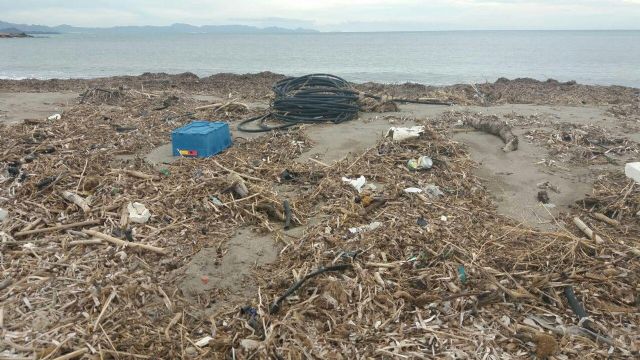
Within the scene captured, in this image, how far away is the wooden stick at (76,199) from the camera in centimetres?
450

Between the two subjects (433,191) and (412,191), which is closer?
(412,191)

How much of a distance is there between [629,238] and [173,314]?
155 inches

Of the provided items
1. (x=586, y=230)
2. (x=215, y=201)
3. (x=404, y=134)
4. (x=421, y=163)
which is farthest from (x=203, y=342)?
(x=404, y=134)

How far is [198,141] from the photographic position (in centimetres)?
638

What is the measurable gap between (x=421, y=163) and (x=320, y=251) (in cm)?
245

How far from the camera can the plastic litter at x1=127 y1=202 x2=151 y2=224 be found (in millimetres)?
4337

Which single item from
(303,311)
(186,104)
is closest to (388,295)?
(303,311)

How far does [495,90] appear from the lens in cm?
1436

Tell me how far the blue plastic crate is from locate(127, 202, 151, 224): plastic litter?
192 centimetres

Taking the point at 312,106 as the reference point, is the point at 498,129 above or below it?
below

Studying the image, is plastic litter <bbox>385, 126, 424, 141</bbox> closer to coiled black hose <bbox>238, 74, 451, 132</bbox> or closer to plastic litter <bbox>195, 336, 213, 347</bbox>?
coiled black hose <bbox>238, 74, 451, 132</bbox>

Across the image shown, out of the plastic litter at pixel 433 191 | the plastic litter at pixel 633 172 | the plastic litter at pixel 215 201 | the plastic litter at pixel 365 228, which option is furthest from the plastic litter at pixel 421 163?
the plastic litter at pixel 215 201

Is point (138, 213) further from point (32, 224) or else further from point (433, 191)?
point (433, 191)

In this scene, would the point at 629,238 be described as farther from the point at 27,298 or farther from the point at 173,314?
the point at 27,298
